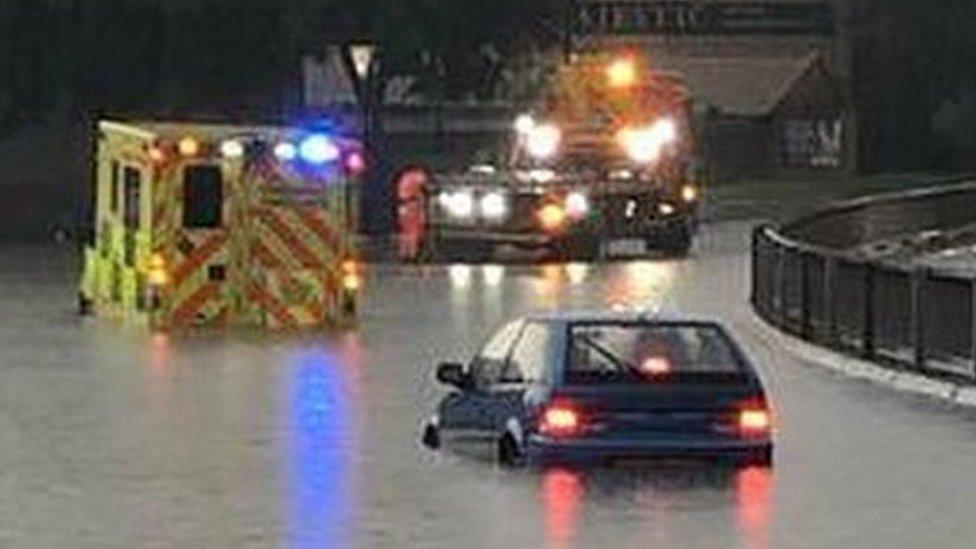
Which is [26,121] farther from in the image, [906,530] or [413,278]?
[906,530]

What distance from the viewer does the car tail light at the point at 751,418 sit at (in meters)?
22.2

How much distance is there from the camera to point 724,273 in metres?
49.7

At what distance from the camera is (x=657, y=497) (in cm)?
2112

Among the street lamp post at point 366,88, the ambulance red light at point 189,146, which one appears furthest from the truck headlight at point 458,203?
the ambulance red light at point 189,146

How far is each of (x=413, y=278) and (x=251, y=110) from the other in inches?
677

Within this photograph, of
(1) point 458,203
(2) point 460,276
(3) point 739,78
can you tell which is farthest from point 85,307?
(3) point 739,78

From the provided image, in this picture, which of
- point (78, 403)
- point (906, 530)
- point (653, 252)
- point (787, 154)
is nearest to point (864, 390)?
point (78, 403)

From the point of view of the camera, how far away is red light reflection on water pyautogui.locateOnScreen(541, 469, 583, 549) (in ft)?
62.0

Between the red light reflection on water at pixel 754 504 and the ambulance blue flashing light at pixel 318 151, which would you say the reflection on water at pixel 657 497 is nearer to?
the red light reflection on water at pixel 754 504

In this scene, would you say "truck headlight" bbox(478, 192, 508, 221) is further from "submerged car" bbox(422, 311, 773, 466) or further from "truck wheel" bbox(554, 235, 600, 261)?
"submerged car" bbox(422, 311, 773, 466)

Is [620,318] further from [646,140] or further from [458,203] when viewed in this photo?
[646,140]

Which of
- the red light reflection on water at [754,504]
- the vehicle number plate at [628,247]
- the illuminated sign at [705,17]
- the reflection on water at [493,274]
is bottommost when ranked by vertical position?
the red light reflection on water at [754,504]

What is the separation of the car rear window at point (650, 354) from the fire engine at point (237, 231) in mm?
15994

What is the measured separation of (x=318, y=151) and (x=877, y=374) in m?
10.4
